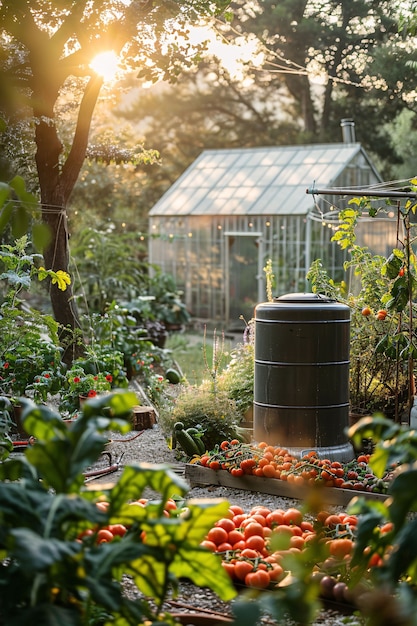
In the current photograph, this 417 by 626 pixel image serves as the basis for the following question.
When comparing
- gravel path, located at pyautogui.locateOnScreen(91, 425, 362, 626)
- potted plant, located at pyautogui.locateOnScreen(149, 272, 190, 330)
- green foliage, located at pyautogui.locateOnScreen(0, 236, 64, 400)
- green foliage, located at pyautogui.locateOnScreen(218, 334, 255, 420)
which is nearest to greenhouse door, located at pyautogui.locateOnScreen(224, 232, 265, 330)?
potted plant, located at pyautogui.locateOnScreen(149, 272, 190, 330)

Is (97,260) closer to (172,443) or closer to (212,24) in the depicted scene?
(212,24)

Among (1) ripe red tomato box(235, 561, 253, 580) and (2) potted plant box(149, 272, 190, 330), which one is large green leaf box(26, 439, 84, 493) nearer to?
(1) ripe red tomato box(235, 561, 253, 580)

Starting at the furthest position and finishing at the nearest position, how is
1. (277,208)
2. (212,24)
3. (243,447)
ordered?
(277,208)
(212,24)
(243,447)

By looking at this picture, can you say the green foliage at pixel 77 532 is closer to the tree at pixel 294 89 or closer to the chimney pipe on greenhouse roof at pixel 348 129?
the tree at pixel 294 89

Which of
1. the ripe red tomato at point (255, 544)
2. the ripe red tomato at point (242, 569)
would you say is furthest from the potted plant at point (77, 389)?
the ripe red tomato at point (242, 569)

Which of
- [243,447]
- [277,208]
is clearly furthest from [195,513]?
[277,208]

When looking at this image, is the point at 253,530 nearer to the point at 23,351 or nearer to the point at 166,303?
the point at 23,351

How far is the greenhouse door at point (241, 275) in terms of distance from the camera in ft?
50.4

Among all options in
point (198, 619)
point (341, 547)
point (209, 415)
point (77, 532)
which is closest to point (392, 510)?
point (77, 532)

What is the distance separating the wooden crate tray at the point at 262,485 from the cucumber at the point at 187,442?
13.9 inches

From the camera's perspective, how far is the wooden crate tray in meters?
4.95

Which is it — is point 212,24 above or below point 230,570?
above

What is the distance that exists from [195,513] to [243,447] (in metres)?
3.55

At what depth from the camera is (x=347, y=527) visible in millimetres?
3729
